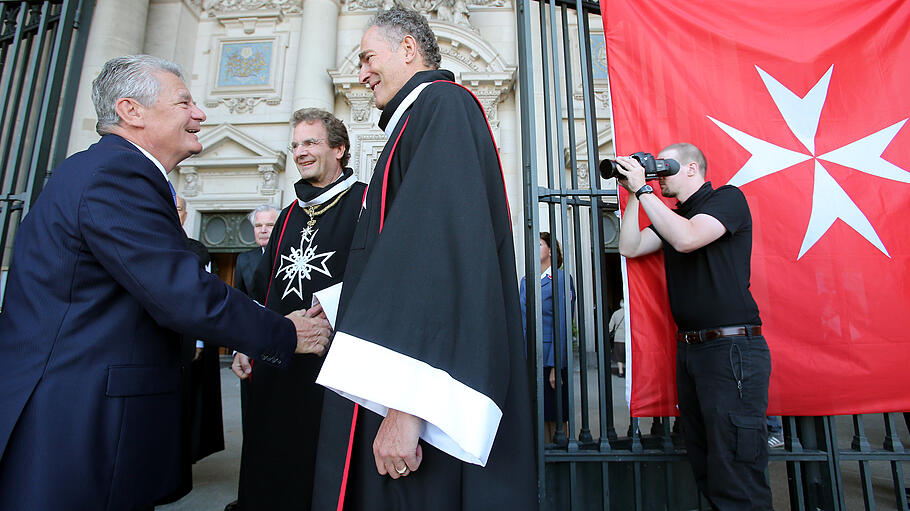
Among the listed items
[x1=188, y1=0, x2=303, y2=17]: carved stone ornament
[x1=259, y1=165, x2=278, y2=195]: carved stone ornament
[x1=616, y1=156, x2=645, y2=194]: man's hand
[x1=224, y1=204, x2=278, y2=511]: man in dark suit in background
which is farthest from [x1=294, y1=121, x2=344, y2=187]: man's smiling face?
[x1=188, y1=0, x2=303, y2=17]: carved stone ornament

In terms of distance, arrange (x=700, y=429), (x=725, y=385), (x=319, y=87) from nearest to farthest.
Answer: (x=725, y=385)
(x=700, y=429)
(x=319, y=87)

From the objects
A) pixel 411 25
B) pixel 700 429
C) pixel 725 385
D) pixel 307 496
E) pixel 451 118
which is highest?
pixel 411 25

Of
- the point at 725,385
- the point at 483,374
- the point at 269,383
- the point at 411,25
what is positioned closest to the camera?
the point at 483,374

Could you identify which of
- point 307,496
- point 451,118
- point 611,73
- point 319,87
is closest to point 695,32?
point 611,73

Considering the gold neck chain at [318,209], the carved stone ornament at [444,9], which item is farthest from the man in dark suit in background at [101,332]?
the carved stone ornament at [444,9]

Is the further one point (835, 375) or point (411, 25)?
point (835, 375)

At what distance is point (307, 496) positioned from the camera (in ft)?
7.25

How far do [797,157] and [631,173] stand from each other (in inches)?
38.4

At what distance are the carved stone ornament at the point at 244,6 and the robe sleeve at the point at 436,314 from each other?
37.2 ft

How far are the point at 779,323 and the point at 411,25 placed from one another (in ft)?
6.94

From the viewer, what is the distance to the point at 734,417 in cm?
181

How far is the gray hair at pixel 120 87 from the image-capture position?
168 cm

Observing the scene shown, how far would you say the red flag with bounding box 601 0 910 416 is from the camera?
2238 mm

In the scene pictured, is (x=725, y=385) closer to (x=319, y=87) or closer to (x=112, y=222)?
(x=112, y=222)
